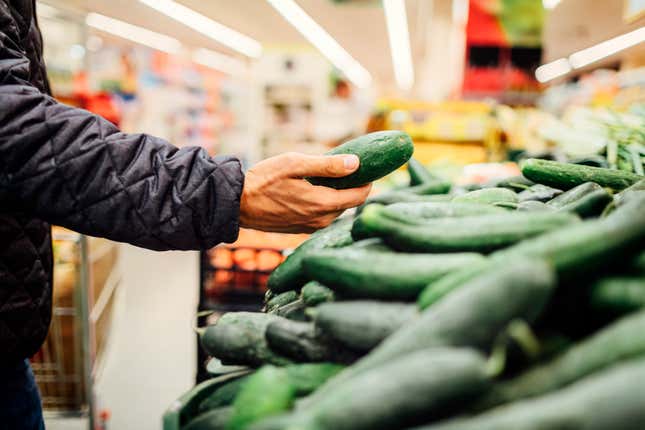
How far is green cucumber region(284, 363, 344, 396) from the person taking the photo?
0.78m

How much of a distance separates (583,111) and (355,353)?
88.5 inches

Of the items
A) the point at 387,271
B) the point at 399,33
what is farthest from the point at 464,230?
the point at 399,33

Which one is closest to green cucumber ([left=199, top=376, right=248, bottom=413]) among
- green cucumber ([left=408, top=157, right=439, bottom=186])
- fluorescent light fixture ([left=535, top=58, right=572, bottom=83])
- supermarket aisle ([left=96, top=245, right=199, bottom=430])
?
green cucumber ([left=408, top=157, right=439, bottom=186])

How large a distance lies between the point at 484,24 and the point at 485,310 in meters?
6.37

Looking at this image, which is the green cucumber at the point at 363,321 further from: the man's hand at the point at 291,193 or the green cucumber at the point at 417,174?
the green cucumber at the point at 417,174

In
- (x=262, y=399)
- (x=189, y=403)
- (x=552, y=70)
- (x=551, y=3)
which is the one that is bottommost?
(x=189, y=403)

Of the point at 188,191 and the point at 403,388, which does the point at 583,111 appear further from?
the point at 403,388

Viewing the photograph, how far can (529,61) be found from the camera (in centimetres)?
698

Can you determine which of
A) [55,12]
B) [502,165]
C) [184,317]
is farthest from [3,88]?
[502,165]

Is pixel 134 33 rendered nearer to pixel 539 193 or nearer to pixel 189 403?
pixel 539 193

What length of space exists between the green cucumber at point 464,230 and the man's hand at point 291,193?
243 millimetres

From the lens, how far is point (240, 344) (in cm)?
89

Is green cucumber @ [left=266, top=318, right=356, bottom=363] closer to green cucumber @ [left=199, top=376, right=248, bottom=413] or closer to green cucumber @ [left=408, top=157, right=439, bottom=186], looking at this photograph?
green cucumber @ [left=199, top=376, right=248, bottom=413]

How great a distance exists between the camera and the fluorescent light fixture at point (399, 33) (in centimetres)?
743
